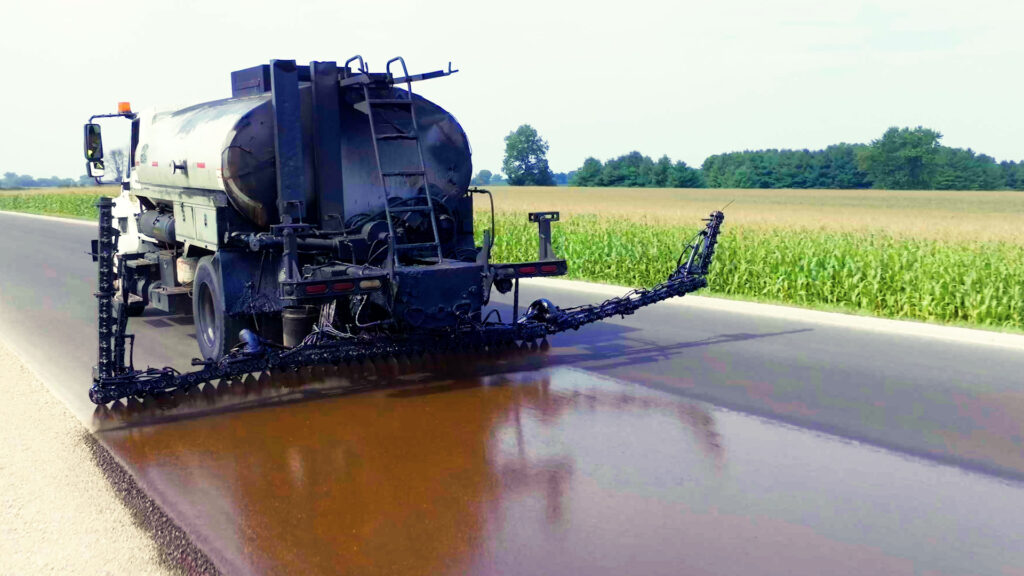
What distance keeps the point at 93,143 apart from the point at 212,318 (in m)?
4.81

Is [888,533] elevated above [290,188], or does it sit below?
below

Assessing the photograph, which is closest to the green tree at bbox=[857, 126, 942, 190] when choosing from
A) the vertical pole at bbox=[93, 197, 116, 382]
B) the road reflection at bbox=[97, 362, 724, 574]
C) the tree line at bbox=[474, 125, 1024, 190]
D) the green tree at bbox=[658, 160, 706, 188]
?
the tree line at bbox=[474, 125, 1024, 190]

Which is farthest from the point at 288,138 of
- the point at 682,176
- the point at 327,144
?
the point at 682,176

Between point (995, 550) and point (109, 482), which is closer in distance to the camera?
point (995, 550)

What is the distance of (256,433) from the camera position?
7.04 meters

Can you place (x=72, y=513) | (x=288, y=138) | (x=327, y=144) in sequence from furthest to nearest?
1. (x=327, y=144)
2. (x=288, y=138)
3. (x=72, y=513)

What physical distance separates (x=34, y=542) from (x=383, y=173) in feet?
15.7

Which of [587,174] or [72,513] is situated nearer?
[72,513]

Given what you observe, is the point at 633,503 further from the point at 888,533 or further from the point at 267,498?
the point at 267,498

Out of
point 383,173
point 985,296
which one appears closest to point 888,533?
point 383,173

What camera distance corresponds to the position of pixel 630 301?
9766mm

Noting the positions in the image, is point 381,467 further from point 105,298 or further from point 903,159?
point 903,159

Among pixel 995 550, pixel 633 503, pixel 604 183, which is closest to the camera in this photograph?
pixel 995 550

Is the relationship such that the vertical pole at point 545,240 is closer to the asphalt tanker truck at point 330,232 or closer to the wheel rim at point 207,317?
the asphalt tanker truck at point 330,232
